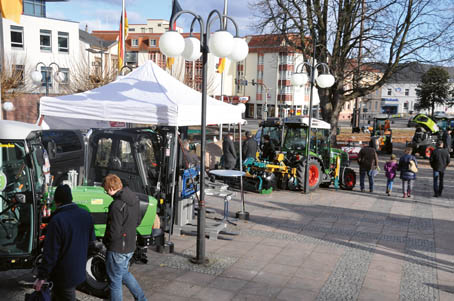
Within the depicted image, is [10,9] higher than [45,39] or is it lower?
lower

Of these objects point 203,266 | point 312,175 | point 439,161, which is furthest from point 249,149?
point 203,266

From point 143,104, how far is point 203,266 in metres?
3.29

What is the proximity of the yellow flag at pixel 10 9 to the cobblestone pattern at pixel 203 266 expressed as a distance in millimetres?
5096

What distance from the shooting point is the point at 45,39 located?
136 feet

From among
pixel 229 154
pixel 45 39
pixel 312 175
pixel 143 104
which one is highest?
pixel 45 39

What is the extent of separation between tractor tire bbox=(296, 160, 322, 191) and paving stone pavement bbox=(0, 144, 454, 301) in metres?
1.55

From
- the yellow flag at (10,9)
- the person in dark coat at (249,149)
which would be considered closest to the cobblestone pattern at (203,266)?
the yellow flag at (10,9)

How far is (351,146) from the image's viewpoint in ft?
69.3

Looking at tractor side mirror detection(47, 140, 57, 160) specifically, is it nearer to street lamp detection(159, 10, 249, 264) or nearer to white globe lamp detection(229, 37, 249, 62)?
street lamp detection(159, 10, 249, 264)

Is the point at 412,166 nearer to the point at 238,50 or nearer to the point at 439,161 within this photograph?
the point at 439,161

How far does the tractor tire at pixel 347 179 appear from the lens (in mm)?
14242

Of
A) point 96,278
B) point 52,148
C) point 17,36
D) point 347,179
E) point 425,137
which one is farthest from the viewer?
point 17,36

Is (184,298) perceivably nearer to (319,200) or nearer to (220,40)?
(220,40)

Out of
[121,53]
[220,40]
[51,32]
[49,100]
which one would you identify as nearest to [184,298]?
[220,40]
